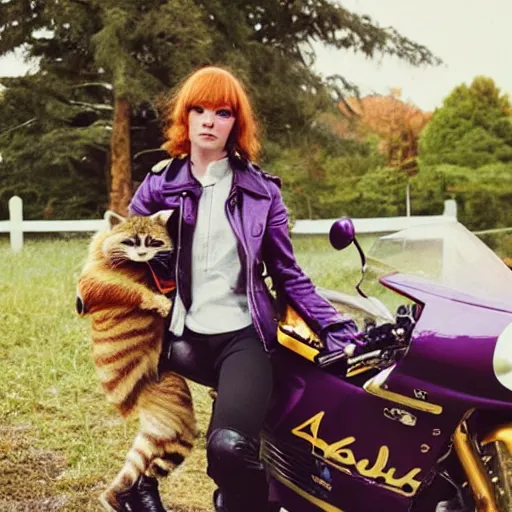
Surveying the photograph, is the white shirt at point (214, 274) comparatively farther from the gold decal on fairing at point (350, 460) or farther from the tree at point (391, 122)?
the tree at point (391, 122)

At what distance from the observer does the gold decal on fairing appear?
1.54 m

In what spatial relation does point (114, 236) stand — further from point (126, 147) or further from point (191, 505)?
point (191, 505)

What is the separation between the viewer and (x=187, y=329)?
5.92ft

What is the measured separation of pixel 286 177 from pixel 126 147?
576 mm

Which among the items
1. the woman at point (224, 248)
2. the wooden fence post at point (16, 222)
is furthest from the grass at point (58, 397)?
the woman at point (224, 248)

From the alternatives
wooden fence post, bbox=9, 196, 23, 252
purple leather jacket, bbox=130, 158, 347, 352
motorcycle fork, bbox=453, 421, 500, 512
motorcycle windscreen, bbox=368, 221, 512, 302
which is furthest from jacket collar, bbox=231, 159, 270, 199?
wooden fence post, bbox=9, 196, 23, 252

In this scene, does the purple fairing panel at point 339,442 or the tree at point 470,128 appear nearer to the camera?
the purple fairing panel at point 339,442

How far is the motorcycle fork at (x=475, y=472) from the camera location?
144 centimetres

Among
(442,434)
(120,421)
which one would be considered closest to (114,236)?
(120,421)

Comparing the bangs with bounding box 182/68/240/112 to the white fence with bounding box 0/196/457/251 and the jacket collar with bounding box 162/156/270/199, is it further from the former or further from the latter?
the white fence with bounding box 0/196/457/251

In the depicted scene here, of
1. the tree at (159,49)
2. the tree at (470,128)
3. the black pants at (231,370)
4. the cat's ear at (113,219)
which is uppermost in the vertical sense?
the tree at (159,49)

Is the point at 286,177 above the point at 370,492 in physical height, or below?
above

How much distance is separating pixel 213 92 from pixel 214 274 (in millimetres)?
461

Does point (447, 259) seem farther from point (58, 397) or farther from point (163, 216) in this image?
point (58, 397)
